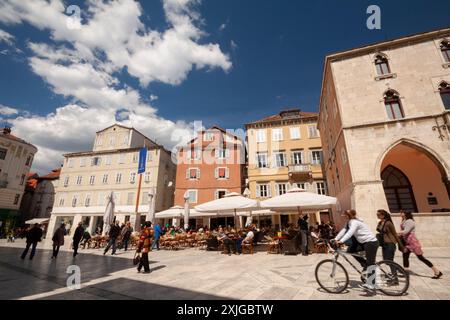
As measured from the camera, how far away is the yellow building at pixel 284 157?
2416 centimetres

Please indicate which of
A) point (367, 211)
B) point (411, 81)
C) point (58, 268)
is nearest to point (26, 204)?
point (58, 268)

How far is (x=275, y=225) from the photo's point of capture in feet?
79.7

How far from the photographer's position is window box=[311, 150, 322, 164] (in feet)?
81.1

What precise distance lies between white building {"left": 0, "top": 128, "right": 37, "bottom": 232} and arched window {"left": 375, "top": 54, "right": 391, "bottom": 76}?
140ft

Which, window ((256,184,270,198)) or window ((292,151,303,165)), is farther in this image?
window ((292,151,303,165))

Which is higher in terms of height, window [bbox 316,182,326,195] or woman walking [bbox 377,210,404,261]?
window [bbox 316,182,326,195]

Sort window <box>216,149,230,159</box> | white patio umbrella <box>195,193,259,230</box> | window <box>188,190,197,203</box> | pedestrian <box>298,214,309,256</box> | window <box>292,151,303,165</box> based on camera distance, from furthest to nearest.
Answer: window <box>216,149,230,159</box>
window <box>188,190,197,203</box>
window <box>292,151,303,165</box>
white patio umbrella <box>195,193,259,230</box>
pedestrian <box>298,214,309,256</box>

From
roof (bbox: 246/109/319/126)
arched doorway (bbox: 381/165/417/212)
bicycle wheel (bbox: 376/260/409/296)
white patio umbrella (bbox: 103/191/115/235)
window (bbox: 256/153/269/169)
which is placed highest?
roof (bbox: 246/109/319/126)

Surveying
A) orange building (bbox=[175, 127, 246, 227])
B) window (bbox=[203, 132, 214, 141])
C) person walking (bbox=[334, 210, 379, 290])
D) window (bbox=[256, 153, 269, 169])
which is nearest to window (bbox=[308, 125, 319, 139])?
window (bbox=[256, 153, 269, 169])

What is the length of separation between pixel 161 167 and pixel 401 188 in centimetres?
2579

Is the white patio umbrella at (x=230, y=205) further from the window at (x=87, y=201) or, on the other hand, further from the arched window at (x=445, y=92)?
the window at (x=87, y=201)

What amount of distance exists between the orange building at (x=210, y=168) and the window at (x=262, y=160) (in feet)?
10.4

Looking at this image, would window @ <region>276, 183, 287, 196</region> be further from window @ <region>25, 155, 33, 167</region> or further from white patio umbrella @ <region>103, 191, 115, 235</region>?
window @ <region>25, 155, 33, 167</region>
